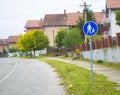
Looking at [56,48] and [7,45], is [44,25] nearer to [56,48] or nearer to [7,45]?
[56,48]

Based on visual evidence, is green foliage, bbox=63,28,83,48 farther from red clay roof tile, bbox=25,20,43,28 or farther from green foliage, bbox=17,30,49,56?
red clay roof tile, bbox=25,20,43,28

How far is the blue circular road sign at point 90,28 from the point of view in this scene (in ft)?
59.9

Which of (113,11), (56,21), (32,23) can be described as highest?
(32,23)

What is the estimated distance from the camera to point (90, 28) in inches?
721

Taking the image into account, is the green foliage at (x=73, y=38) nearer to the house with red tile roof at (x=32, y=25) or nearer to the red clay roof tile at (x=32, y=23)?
the house with red tile roof at (x=32, y=25)

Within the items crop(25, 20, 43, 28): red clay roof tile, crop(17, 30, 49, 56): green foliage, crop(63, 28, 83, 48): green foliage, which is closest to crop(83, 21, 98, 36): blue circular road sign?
crop(63, 28, 83, 48): green foliage

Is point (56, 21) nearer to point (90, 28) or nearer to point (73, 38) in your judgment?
point (73, 38)

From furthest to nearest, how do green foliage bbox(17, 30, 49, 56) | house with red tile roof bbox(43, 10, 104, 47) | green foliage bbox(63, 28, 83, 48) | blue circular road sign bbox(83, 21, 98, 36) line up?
house with red tile roof bbox(43, 10, 104, 47) → green foliage bbox(17, 30, 49, 56) → green foliage bbox(63, 28, 83, 48) → blue circular road sign bbox(83, 21, 98, 36)

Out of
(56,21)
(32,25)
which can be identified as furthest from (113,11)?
(32,25)

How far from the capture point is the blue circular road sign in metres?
18.2

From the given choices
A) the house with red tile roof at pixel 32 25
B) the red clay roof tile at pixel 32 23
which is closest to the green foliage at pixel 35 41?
the house with red tile roof at pixel 32 25

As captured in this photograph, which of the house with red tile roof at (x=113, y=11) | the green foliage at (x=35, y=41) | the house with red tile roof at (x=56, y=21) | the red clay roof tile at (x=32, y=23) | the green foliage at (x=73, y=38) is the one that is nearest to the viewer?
the house with red tile roof at (x=113, y=11)

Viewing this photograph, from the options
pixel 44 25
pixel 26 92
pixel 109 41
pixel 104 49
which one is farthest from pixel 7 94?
pixel 44 25

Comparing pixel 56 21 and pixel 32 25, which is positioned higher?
pixel 32 25
